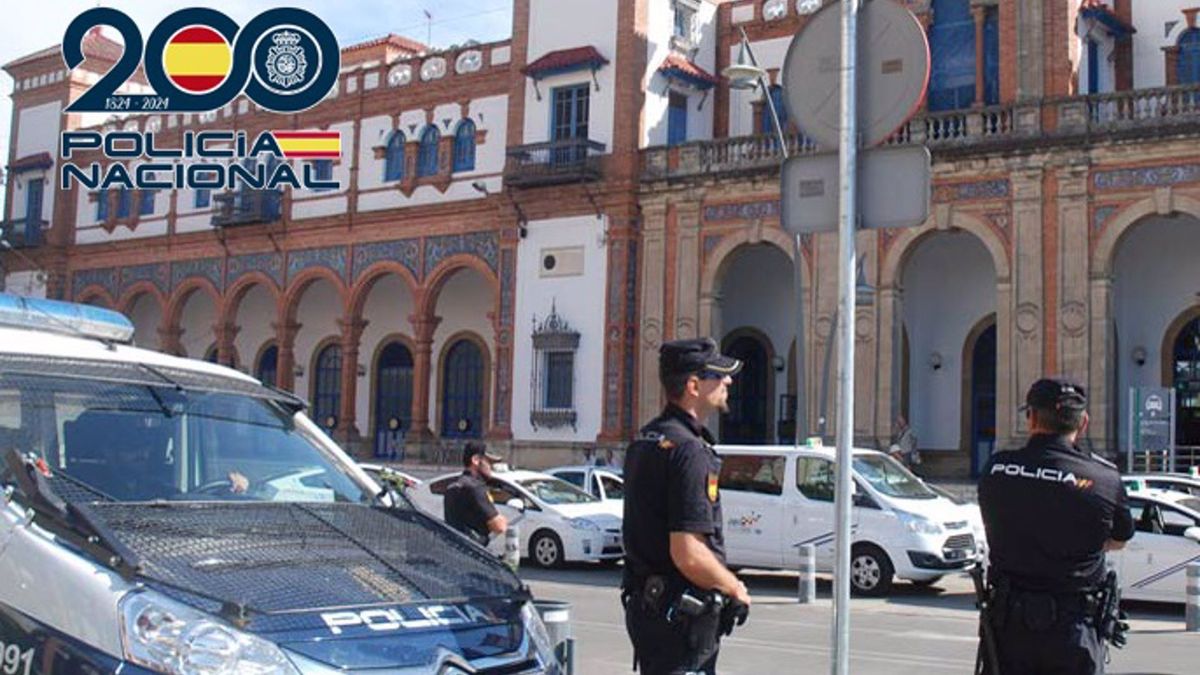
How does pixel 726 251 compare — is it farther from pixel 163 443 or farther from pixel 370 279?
pixel 163 443

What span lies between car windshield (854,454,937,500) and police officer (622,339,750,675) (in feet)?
39.8

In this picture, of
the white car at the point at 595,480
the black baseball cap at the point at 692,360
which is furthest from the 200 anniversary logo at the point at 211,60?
the black baseball cap at the point at 692,360

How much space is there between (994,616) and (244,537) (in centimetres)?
281

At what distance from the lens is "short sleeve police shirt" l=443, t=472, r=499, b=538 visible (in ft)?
35.4

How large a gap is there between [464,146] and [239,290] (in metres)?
9.24

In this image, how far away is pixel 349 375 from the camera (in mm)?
38344

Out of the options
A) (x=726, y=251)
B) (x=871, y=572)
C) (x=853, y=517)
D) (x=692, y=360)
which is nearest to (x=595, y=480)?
(x=853, y=517)

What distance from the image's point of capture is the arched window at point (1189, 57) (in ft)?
91.3

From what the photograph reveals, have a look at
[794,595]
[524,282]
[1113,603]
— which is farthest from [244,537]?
[524,282]

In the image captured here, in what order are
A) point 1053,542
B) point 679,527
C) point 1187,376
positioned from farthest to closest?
point 1187,376 < point 1053,542 < point 679,527

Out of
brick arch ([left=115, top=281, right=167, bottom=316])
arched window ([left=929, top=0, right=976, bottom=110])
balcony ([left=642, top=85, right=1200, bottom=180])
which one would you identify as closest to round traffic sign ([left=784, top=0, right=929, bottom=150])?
balcony ([left=642, top=85, right=1200, bottom=180])

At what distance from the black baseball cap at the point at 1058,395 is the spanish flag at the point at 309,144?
34126mm

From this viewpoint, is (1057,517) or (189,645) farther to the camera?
(1057,517)

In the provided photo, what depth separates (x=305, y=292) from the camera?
41188mm
